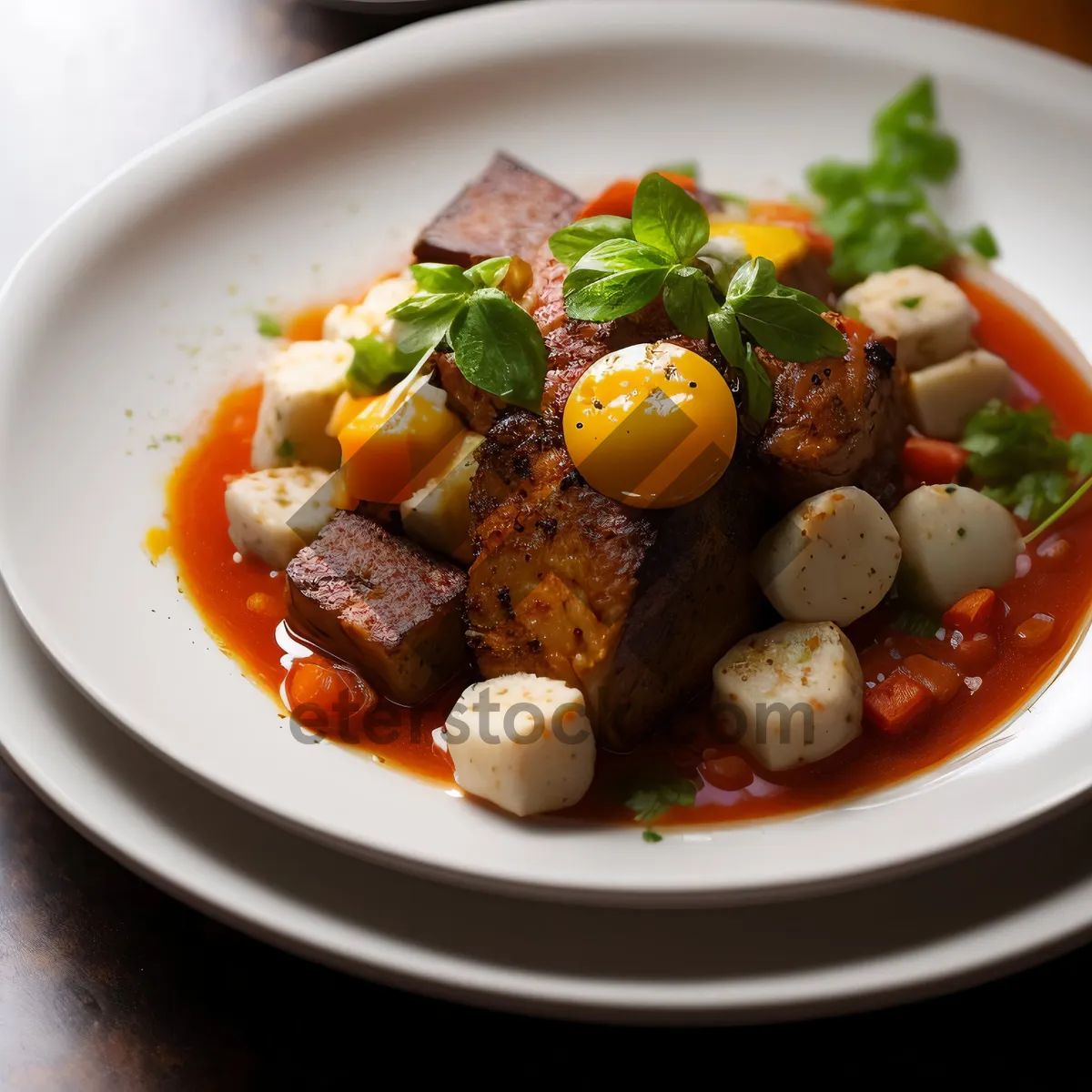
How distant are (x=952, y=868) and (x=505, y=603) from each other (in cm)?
151

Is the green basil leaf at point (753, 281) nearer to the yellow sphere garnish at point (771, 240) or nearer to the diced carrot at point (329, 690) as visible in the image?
the yellow sphere garnish at point (771, 240)

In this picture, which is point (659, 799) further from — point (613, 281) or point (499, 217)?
point (499, 217)

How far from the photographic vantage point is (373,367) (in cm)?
464

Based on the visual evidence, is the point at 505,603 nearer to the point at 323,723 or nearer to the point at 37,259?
the point at 323,723

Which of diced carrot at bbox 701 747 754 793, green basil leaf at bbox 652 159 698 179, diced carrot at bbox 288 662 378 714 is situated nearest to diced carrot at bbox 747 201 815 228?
green basil leaf at bbox 652 159 698 179

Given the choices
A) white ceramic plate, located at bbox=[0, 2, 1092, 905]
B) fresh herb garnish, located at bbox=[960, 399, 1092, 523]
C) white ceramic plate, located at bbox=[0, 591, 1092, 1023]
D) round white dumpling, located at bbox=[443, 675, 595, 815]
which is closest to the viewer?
white ceramic plate, located at bbox=[0, 591, 1092, 1023]

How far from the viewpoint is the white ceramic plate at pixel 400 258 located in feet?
11.1

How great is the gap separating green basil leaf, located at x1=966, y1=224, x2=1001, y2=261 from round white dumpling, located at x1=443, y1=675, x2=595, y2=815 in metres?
3.06

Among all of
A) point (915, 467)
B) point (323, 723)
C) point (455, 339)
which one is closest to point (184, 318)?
point (455, 339)

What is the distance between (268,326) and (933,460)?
9.24ft

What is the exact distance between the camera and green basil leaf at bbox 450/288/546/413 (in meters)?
3.90

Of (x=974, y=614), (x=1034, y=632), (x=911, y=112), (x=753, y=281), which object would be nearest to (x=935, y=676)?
(x=974, y=614)

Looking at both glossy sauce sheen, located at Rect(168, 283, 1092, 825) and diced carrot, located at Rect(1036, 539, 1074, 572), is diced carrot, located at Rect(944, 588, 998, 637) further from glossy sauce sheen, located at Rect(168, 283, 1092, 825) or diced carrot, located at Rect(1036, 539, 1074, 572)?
diced carrot, located at Rect(1036, 539, 1074, 572)

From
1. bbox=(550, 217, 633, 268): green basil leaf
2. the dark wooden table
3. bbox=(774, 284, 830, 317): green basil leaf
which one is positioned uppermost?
bbox=(774, 284, 830, 317): green basil leaf
